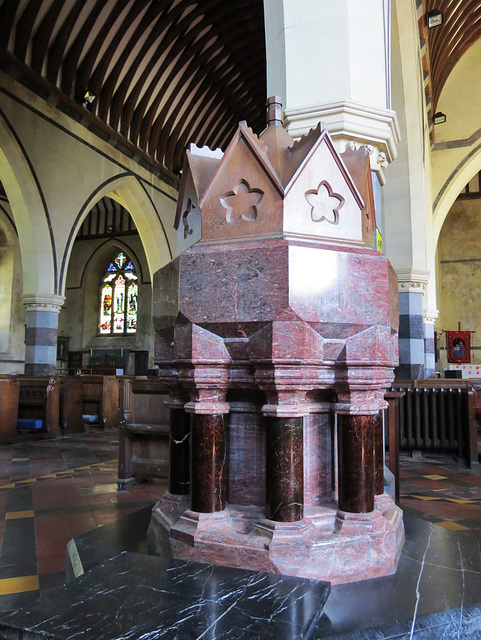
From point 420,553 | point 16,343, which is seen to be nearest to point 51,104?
point 16,343

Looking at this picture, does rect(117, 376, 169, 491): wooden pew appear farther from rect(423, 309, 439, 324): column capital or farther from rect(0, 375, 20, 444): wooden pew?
rect(423, 309, 439, 324): column capital

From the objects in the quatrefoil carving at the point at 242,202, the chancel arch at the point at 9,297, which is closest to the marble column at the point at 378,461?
the quatrefoil carving at the point at 242,202

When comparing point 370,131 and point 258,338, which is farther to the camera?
point 370,131

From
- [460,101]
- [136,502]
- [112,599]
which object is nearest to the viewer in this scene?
[112,599]

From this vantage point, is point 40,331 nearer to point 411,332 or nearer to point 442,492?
point 411,332

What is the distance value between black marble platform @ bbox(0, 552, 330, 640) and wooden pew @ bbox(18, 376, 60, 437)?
5.83 m

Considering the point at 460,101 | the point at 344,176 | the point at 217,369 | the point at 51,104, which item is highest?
the point at 460,101

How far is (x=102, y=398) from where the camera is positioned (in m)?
7.47

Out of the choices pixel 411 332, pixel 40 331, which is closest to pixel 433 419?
pixel 411 332

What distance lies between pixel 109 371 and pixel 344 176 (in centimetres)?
1366

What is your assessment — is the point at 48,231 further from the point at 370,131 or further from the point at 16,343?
the point at 370,131

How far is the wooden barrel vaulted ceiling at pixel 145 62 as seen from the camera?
26.2 ft

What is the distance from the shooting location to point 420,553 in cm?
143

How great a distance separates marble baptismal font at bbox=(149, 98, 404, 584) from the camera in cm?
131
